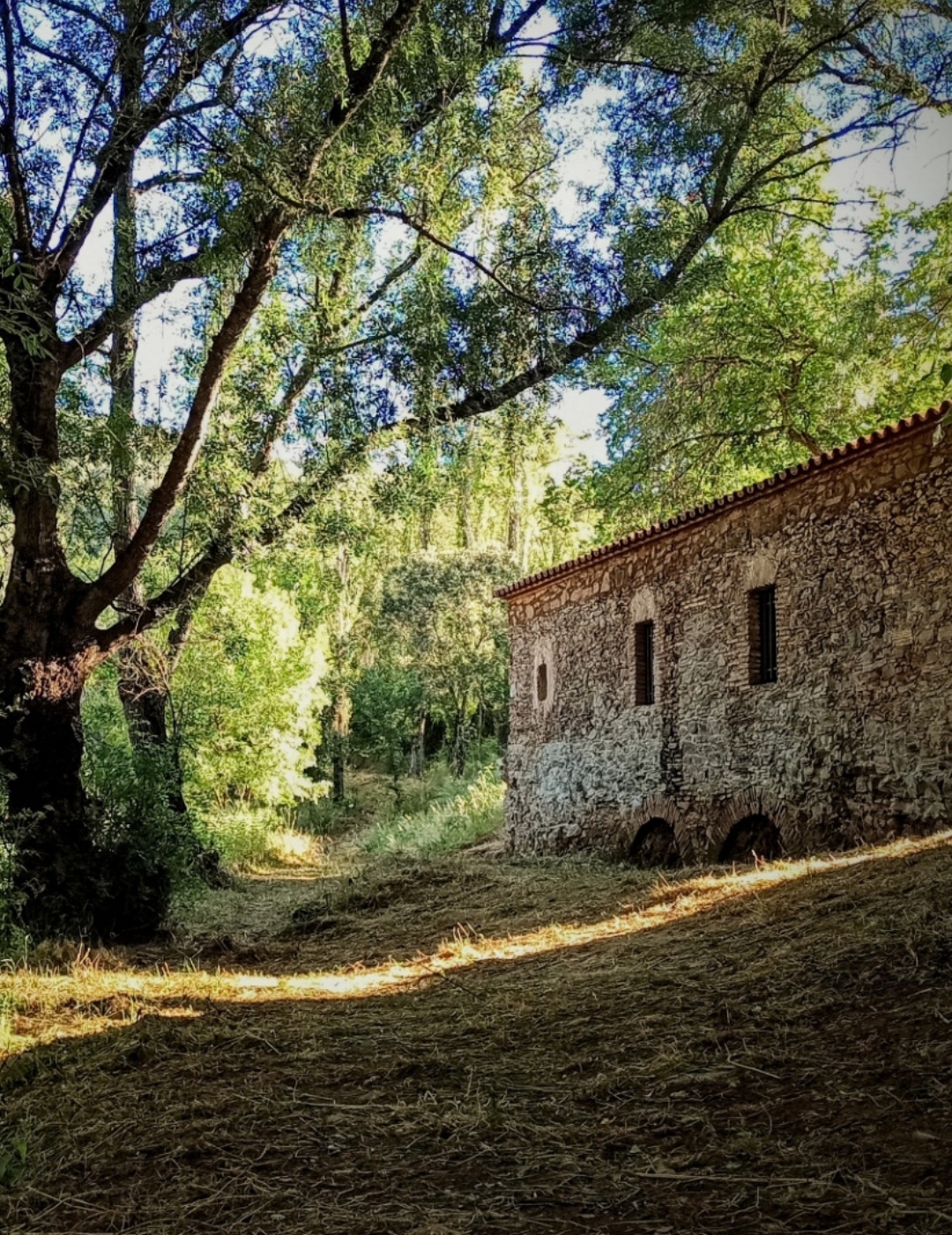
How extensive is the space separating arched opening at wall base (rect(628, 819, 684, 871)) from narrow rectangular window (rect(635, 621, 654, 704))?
1.63 meters

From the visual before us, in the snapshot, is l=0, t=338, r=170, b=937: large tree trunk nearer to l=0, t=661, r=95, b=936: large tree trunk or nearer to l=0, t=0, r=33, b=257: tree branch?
l=0, t=661, r=95, b=936: large tree trunk

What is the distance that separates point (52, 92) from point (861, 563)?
27.0 feet

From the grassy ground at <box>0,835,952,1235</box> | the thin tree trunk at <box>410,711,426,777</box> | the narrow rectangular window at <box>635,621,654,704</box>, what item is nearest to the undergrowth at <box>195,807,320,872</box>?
the narrow rectangular window at <box>635,621,654,704</box>

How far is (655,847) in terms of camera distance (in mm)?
13391

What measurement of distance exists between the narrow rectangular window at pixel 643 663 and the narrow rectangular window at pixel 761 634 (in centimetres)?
212

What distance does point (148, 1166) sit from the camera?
161 inches

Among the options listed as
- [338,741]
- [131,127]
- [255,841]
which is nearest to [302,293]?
[131,127]

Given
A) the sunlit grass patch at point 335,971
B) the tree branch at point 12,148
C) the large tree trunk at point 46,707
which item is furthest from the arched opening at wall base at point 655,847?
the tree branch at point 12,148

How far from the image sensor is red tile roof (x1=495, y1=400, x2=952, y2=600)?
9.59 metres

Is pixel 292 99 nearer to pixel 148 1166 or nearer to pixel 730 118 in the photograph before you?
pixel 730 118

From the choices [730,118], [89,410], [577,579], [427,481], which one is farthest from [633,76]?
[577,579]

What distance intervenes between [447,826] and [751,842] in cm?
998

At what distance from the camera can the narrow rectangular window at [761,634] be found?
1188 centimetres

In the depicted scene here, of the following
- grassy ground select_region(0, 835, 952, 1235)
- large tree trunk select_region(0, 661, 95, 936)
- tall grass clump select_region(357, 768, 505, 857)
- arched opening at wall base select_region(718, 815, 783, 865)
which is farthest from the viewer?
tall grass clump select_region(357, 768, 505, 857)
